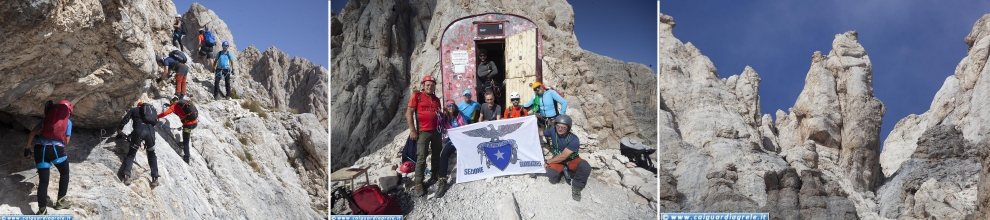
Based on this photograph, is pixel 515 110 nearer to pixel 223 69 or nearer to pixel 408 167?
pixel 408 167

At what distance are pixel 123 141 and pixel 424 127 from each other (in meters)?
3.26

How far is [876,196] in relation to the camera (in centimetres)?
1551

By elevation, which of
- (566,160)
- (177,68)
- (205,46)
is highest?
(205,46)

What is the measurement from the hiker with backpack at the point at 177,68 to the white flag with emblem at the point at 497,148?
4776 mm

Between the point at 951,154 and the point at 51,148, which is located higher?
the point at 51,148

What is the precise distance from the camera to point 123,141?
7926 millimetres

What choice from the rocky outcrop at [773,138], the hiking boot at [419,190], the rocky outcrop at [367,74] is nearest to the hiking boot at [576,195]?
the hiking boot at [419,190]

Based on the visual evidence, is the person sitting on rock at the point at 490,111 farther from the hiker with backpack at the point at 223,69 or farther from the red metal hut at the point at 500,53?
the hiker with backpack at the point at 223,69

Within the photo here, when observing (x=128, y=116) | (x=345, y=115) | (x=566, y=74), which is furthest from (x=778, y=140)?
(x=128, y=116)

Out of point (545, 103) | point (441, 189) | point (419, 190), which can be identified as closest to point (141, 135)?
point (419, 190)

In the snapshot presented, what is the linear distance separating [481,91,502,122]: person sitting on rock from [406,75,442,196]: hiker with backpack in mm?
515

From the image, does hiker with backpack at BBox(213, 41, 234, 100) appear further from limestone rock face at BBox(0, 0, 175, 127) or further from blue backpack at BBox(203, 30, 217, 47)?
limestone rock face at BBox(0, 0, 175, 127)

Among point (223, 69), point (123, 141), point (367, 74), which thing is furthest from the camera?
point (223, 69)

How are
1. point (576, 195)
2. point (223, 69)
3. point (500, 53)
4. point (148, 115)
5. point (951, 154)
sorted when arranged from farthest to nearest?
point (951, 154) → point (223, 69) → point (500, 53) → point (576, 195) → point (148, 115)
